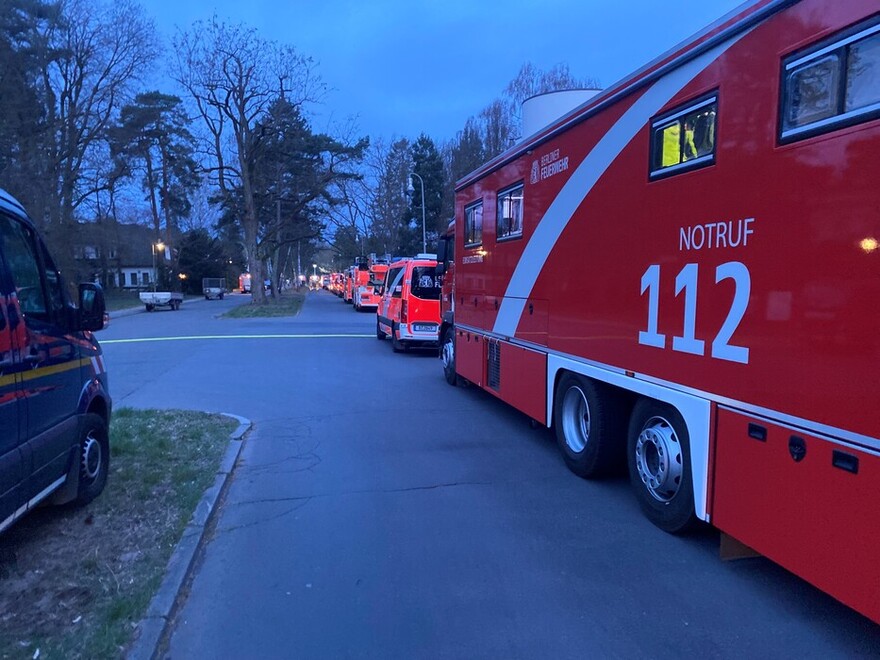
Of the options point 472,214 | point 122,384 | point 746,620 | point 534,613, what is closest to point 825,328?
point 746,620

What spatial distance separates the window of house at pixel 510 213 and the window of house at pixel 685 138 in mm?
2789

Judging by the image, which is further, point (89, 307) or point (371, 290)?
point (371, 290)

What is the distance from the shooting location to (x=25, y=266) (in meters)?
4.16

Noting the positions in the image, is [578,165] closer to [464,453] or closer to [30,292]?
[464,453]

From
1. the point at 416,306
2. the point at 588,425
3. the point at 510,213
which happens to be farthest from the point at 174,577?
the point at 416,306

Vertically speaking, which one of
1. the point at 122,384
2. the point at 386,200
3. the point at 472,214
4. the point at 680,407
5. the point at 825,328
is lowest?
the point at 122,384

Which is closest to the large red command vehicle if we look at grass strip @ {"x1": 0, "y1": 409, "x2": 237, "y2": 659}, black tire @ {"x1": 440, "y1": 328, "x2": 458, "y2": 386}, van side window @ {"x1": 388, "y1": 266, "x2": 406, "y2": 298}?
grass strip @ {"x1": 0, "y1": 409, "x2": 237, "y2": 659}

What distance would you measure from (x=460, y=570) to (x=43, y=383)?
2.93m

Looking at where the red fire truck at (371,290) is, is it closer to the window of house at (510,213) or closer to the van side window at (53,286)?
the window of house at (510,213)

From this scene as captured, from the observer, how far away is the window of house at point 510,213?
7.39m

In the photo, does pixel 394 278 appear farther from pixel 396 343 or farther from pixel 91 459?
pixel 91 459

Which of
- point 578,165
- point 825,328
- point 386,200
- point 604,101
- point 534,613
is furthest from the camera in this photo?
point 386,200

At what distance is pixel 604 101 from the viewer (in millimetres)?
5309

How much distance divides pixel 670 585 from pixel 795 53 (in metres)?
3.09
